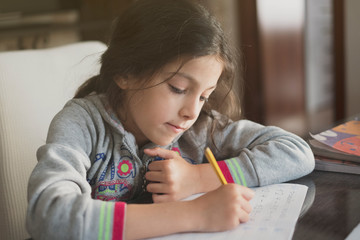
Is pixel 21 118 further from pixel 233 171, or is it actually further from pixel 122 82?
pixel 233 171

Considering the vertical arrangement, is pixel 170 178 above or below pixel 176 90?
below

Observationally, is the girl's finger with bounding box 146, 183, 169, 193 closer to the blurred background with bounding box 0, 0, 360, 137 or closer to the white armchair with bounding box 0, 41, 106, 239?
the white armchair with bounding box 0, 41, 106, 239

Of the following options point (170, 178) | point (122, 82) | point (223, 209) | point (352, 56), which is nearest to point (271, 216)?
point (223, 209)

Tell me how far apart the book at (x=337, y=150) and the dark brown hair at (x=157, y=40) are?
0.25 metres

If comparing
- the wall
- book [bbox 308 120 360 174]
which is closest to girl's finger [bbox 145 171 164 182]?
book [bbox 308 120 360 174]

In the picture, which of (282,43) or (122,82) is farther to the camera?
(282,43)

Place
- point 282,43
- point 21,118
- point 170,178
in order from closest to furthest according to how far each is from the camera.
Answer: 1. point 170,178
2. point 21,118
3. point 282,43

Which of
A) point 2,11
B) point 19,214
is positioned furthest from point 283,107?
point 19,214

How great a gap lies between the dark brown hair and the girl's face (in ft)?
0.07

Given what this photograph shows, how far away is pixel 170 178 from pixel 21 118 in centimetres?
46

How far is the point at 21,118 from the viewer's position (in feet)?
3.30

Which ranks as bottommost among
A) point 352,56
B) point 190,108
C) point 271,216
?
point 352,56

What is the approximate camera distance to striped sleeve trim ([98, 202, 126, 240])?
21.4 inches

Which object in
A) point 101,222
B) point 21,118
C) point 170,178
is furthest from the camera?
point 21,118
